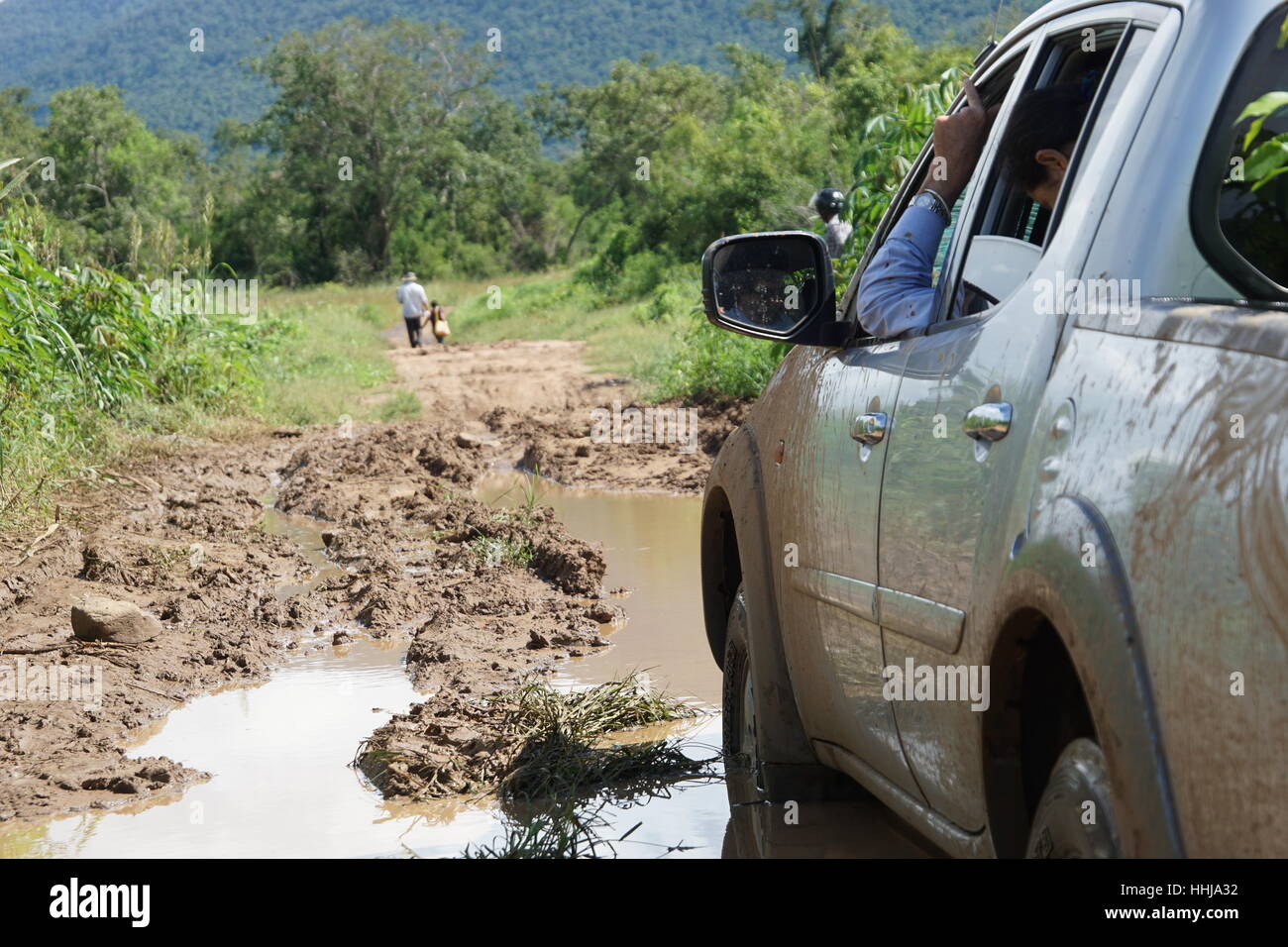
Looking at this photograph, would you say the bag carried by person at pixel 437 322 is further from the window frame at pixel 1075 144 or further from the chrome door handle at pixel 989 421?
the chrome door handle at pixel 989 421

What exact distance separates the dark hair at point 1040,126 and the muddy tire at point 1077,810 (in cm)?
122

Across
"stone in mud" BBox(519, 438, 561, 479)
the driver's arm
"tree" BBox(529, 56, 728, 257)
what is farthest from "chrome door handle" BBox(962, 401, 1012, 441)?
"tree" BBox(529, 56, 728, 257)

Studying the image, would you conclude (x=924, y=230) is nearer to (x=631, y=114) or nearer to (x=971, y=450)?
(x=971, y=450)

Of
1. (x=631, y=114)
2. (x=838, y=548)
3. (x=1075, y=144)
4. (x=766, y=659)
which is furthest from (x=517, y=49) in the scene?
(x=1075, y=144)

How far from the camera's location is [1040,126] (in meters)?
2.63

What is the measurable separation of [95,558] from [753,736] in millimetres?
4873

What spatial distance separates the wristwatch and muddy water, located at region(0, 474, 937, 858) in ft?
4.94

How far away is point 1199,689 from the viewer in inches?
58.1

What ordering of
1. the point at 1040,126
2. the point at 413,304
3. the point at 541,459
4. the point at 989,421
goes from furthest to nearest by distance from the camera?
the point at 413,304 → the point at 541,459 → the point at 1040,126 → the point at 989,421

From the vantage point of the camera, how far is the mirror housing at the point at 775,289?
3.20m

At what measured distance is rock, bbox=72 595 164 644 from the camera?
6.01m

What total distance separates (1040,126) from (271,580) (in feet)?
19.3
